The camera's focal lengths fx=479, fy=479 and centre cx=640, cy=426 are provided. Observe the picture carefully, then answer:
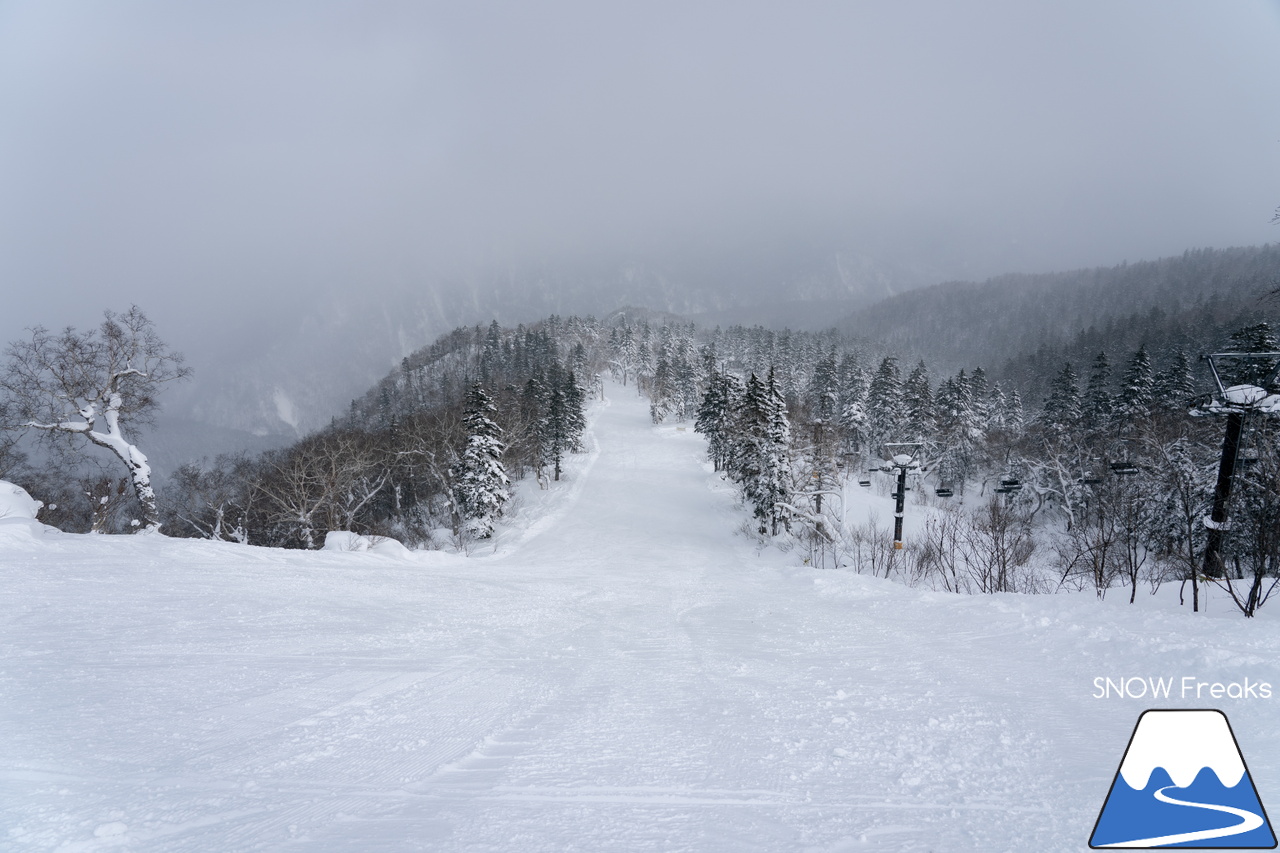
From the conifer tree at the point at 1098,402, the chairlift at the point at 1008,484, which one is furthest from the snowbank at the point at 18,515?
the conifer tree at the point at 1098,402

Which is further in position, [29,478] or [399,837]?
[29,478]

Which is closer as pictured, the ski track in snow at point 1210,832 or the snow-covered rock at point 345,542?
the ski track in snow at point 1210,832

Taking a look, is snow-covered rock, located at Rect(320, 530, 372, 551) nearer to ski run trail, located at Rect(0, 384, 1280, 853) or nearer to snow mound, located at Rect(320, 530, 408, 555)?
snow mound, located at Rect(320, 530, 408, 555)

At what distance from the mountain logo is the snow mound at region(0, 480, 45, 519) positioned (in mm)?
16335

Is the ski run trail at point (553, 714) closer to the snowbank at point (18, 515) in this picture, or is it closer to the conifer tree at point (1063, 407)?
the snowbank at point (18, 515)

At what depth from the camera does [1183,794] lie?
109 inches

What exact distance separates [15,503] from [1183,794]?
18.1m

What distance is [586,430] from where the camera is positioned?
220 ft

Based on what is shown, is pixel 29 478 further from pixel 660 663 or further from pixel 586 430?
pixel 586 430

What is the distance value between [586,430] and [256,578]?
59.3 meters

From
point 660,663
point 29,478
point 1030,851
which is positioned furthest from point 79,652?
point 29,478

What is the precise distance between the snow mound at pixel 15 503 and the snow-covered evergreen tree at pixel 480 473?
19388mm

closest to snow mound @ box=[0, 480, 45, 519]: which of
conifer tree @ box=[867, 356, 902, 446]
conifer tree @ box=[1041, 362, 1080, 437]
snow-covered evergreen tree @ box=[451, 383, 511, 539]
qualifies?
snow-covered evergreen tree @ box=[451, 383, 511, 539]

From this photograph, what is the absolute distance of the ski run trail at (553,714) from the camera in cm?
270
